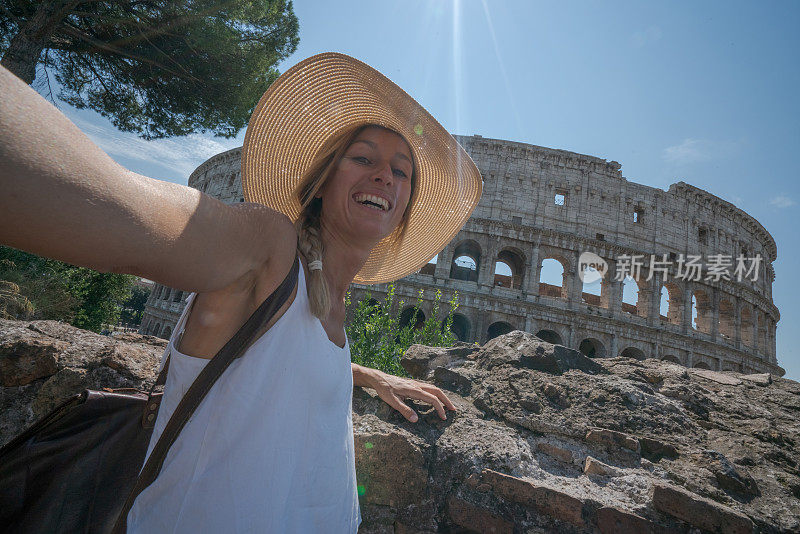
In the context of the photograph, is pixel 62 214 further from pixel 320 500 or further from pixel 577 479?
pixel 577 479

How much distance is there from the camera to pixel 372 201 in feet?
4.32

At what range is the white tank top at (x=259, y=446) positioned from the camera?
0.76 meters

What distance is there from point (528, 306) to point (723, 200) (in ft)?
48.3

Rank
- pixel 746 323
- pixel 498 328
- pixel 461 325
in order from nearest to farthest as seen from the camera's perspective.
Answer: pixel 461 325
pixel 498 328
pixel 746 323

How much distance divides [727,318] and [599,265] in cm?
916

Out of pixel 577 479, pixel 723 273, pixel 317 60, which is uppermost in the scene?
pixel 723 273

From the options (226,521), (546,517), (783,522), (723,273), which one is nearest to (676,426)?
(783,522)

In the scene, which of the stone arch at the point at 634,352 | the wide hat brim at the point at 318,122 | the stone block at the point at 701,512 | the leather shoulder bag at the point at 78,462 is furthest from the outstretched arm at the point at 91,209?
the stone arch at the point at 634,352

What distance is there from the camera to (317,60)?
148 cm

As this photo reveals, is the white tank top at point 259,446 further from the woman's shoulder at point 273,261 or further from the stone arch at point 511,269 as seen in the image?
the stone arch at point 511,269

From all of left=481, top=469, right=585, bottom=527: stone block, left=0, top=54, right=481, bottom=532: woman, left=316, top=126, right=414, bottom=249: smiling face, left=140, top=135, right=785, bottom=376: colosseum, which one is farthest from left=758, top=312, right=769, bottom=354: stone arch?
left=0, top=54, right=481, bottom=532: woman

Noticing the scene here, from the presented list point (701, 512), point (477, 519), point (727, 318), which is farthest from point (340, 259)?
point (727, 318)

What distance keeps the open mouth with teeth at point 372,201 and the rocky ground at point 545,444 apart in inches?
37.4

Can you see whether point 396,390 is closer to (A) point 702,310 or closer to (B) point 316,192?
(B) point 316,192
